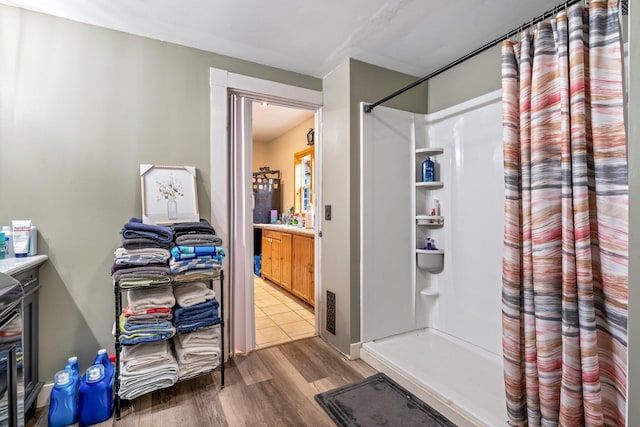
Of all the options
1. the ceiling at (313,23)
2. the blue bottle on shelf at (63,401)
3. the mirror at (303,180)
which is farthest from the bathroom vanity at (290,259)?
the blue bottle on shelf at (63,401)

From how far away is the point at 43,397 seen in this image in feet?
5.90

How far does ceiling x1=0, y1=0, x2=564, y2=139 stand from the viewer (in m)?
1.78

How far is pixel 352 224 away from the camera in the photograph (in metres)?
2.42

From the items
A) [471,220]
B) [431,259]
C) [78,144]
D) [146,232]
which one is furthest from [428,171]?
[78,144]

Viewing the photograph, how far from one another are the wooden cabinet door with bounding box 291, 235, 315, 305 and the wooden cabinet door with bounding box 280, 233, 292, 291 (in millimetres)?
143

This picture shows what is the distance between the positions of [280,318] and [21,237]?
224 cm

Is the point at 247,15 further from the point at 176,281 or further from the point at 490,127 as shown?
the point at 490,127

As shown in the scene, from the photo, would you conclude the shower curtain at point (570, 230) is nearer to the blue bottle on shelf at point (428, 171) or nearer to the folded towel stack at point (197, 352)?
the blue bottle on shelf at point (428, 171)

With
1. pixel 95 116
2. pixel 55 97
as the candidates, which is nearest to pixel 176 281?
pixel 95 116

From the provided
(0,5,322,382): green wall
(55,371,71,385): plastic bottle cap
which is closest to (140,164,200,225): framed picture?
(0,5,322,382): green wall

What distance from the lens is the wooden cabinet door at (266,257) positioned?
184 inches

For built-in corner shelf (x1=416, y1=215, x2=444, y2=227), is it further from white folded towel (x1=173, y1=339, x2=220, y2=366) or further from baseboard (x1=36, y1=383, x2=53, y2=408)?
baseboard (x1=36, y1=383, x2=53, y2=408)

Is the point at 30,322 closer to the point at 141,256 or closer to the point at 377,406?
the point at 141,256

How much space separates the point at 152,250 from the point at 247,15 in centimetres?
152
